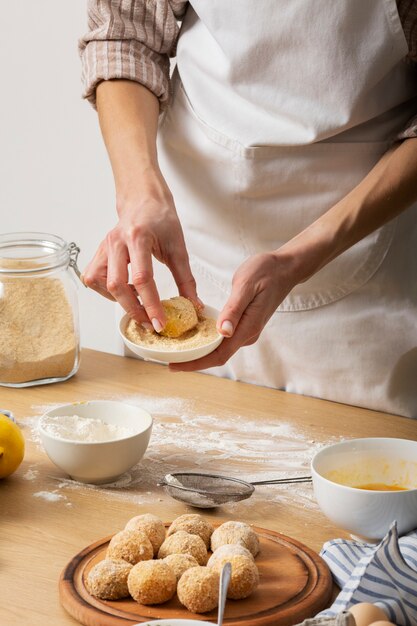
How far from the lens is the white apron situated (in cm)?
147

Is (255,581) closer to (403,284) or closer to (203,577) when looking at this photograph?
(203,577)

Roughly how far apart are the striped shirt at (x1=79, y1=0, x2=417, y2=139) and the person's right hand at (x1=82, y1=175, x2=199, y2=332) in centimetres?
27

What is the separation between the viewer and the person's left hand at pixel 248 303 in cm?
128

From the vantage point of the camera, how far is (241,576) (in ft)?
2.99

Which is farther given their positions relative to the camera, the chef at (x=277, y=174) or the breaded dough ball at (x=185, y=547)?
the chef at (x=277, y=174)

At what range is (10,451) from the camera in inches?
47.9

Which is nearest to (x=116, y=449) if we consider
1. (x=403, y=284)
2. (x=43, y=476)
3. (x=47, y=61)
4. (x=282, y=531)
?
(x=43, y=476)

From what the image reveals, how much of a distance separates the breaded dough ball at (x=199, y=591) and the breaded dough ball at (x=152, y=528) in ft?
0.30

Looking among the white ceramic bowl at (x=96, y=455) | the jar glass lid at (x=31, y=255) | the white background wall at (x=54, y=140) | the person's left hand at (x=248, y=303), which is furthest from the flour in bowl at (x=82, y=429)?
the white background wall at (x=54, y=140)

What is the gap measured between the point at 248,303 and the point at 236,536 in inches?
15.5

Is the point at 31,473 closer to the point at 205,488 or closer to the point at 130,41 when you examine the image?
the point at 205,488

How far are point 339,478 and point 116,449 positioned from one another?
0.95 feet

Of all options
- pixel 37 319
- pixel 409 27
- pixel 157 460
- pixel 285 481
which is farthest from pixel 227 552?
pixel 409 27

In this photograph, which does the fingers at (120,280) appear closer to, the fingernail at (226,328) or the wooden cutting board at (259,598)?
the fingernail at (226,328)
